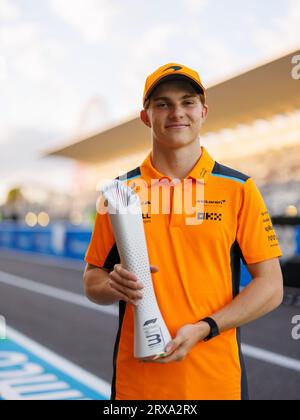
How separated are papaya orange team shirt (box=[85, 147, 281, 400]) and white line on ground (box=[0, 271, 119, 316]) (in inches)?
238

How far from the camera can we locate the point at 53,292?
9.34 metres

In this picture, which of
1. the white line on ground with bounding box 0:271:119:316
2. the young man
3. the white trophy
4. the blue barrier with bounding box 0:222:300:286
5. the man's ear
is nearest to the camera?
the white trophy

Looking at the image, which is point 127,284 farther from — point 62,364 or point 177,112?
point 62,364

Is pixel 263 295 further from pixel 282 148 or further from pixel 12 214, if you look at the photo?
pixel 12 214

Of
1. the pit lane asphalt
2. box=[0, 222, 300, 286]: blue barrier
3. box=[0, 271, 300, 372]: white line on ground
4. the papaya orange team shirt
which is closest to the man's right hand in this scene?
the papaya orange team shirt

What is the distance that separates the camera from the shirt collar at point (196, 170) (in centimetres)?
150

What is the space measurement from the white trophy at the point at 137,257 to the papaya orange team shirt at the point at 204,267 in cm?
9

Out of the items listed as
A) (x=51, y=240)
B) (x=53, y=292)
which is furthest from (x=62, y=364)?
(x=51, y=240)

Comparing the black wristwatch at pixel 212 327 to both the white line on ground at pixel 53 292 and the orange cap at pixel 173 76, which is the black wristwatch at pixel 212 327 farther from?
the white line on ground at pixel 53 292

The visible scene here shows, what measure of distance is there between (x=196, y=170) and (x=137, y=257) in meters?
0.34

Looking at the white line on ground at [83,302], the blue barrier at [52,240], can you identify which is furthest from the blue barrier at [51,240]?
the white line on ground at [83,302]

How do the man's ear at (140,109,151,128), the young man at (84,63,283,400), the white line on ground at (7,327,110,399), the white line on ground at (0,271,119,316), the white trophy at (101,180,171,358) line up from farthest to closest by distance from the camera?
the white line on ground at (0,271,119,316) → the white line on ground at (7,327,110,399) → the man's ear at (140,109,151,128) → the young man at (84,63,283,400) → the white trophy at (101,180,171,358)

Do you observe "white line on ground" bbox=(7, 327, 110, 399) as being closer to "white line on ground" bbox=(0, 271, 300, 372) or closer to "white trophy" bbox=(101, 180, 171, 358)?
"white line on ground" bbox=(0, 271, 300, 372)

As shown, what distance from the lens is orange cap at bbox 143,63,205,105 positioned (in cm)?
148
